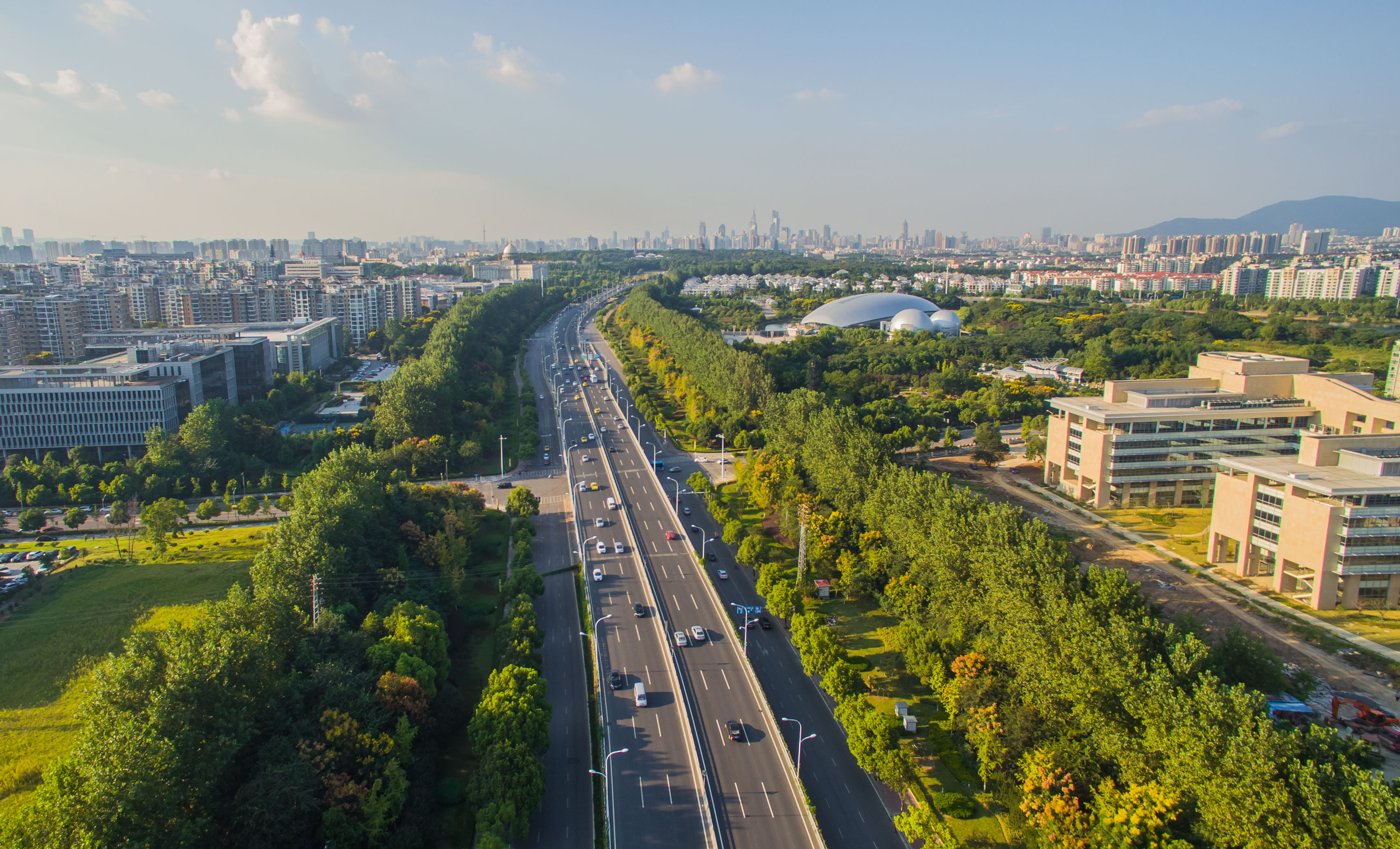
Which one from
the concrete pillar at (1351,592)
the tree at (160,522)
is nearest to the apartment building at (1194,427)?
the concrete pillar at (1351,592)

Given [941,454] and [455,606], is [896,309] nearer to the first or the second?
[941,454]

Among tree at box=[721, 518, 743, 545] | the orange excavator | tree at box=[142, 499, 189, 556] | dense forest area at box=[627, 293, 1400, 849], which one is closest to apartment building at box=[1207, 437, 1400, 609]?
dense forest area at box=[627, 293, 1400, 849]

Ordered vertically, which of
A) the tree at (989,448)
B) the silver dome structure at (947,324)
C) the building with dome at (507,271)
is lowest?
the tree at (989,448)

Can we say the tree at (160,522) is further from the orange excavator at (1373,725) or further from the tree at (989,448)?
the orange excavator at (1373,725)

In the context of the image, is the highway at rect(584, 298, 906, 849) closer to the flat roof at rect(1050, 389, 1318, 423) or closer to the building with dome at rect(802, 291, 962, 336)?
the flat roof at rect(1050, 389, 1318, 423)

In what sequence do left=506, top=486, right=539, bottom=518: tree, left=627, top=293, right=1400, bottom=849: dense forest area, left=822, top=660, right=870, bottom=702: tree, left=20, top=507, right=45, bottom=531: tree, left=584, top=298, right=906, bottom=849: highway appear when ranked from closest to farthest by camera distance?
left=627, top=293, right=1400, bottom=849: dense forest area, left=584, top=298, right=906, bottom=849: highway, left=822, top=660, right=870, bottom=702: tree, left=20, top=507, right=45, bottom=531: tree, left=506, top=486, right=539, bottom=518: tree

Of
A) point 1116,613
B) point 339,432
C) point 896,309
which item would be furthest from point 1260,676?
point 896,309
